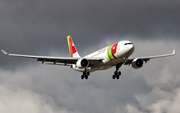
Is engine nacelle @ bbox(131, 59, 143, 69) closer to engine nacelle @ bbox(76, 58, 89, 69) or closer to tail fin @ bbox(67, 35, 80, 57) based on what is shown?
engine nacelle @ bbox(76, 58, 89, 69)

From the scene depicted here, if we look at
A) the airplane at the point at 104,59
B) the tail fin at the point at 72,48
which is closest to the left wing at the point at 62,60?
the airplane at the point at 104,59

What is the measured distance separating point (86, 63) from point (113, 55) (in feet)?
16.4

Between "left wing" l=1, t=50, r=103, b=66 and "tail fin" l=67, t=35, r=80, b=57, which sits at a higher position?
"tail fin" l=67, t=35, r=80, b=57

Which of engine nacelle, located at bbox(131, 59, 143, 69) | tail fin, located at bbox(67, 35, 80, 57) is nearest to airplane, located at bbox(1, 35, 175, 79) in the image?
engine nacelle, located at bbox(131, 59, 143, 69)

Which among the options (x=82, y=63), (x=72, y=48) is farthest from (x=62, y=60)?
(x=72, y=48)

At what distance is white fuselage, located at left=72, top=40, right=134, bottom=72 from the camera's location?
58219 millimetres

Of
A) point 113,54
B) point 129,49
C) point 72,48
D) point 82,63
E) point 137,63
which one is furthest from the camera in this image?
point 72,48

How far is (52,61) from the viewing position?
2527 inches

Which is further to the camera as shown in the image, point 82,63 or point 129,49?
point 82,63

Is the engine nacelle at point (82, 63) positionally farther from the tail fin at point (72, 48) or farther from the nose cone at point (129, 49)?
the tail fin at point (72, 48)

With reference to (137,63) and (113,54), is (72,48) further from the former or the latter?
(113,54)

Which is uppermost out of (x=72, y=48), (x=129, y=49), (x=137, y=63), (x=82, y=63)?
(x=72, y=48)

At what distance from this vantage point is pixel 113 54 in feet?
195

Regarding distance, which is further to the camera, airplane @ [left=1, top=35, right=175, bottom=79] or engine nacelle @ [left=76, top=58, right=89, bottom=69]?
engine nacelle @ [left=76, top=58, right=89, bottom=69]
